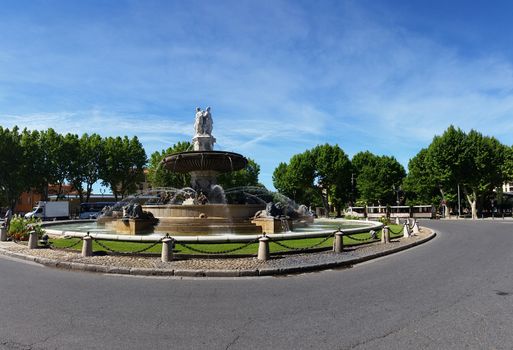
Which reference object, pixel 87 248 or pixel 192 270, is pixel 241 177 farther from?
pixel 192 270

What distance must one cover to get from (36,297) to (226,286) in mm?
3811

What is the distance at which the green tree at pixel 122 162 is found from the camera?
2201 inches

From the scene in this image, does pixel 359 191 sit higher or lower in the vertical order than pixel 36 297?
higher

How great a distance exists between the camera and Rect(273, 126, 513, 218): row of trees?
168ft

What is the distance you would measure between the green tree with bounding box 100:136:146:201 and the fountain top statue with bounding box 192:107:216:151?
109ft

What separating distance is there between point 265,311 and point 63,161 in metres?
53.7

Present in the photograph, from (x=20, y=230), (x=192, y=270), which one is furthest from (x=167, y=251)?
(x=20, y=230)

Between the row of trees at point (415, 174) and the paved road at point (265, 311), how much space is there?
4729 cm

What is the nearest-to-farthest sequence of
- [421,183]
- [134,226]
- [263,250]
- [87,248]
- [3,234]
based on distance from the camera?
[263,250]
[87,248]
[134,226]
[3,234]
[421,183]

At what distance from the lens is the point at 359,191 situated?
2616 inches

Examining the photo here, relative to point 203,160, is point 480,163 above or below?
above

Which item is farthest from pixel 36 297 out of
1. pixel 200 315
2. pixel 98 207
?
pixel 98 207

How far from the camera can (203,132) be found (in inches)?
1056

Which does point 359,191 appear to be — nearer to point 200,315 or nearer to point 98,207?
point 98,207
